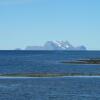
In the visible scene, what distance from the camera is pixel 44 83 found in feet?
213

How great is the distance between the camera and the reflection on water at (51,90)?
49219 millimetres

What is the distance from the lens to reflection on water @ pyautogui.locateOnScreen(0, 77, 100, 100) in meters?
49.2

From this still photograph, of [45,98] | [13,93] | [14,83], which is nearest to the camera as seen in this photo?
[45,98]

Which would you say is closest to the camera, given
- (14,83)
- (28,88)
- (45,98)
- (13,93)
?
(45,98)

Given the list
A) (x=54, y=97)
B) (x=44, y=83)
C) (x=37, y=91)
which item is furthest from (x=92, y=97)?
(x=44, y=83)

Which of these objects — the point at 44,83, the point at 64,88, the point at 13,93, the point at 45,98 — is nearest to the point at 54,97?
the point at 45,98

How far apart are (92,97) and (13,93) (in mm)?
9053

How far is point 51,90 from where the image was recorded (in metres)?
55.7

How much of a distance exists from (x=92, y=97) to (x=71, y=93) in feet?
13.5

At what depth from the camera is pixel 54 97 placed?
4909cm

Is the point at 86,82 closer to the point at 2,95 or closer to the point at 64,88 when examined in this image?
the point at 64,88

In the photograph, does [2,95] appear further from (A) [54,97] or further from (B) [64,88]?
(B) [64,88]

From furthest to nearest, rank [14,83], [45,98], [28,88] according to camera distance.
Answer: [14,83], [28,88], [45,98]

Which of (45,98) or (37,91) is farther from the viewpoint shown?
(37,91)
